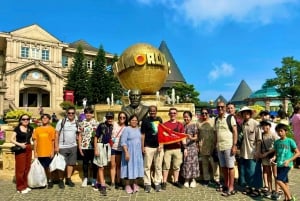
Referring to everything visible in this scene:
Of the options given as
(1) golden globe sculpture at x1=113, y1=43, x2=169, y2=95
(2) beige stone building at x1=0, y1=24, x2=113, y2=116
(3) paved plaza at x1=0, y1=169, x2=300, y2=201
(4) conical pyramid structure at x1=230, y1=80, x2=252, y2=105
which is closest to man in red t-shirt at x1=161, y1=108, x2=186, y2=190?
(3) paved plaza at x1=0, y1=169, x2=300, y2=201

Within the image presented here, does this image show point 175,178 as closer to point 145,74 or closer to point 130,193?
point 130,193

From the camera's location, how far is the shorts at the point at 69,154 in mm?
6148

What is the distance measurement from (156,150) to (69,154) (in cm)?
194

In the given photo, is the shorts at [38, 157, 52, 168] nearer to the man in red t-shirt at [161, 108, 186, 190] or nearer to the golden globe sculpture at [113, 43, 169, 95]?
the man in red t-shirt at [161, 108, 186, 190]

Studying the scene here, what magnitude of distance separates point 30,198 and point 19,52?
43.2m

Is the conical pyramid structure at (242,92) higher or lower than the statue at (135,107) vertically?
higher

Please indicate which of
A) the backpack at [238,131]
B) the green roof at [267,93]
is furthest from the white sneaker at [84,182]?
the green roof at [267,93]

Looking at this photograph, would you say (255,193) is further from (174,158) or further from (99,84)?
(99,84)

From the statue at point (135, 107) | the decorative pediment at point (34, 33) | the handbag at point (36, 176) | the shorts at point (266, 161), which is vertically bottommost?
the handbag at point (36, 176)

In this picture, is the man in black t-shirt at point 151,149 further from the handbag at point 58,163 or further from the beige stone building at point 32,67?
the beige stone building at point 32,67

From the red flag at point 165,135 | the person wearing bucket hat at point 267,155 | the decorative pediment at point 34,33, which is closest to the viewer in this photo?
the person wearing bucket hat at point 267,155

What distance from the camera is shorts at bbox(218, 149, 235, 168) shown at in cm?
566

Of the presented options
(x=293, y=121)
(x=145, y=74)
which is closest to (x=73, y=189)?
(x=293, y=121)

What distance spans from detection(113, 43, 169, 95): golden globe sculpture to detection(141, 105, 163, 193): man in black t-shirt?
6174mm
